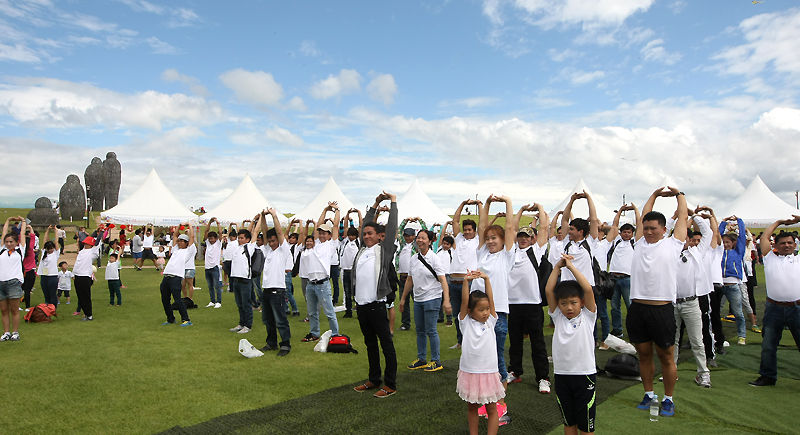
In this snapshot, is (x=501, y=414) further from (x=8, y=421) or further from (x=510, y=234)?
(x=8, y=421)

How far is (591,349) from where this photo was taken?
374cm

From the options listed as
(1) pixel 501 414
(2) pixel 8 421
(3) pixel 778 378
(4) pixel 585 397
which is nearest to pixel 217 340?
(2) pixel 8 421

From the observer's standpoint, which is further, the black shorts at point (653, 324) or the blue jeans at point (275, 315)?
the blue jeans at point (275, 315)

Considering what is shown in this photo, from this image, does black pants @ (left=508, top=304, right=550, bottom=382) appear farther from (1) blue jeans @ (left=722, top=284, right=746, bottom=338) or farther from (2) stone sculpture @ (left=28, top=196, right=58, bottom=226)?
(2) stone sculpture @ (left=28, top=196, right=58, bottom=226)

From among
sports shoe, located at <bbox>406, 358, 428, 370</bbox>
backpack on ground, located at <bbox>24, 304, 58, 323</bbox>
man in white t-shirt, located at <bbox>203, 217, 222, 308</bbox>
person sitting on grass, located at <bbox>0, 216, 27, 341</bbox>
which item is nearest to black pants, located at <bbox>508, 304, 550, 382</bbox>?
sports shoe, located at <bbox>406, 358, 428, 370</bbox>

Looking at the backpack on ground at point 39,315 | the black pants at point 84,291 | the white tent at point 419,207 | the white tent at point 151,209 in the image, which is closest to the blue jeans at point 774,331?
the black pants at point 84,291

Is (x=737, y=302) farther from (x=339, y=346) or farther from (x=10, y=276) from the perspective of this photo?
Result: (x=10, y=276)

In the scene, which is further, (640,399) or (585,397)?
(640,399)

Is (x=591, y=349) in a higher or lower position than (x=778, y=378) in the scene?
higher

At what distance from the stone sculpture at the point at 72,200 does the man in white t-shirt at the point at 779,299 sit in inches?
2213

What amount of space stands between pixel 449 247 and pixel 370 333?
4359 mm

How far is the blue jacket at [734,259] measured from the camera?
8.25 meters

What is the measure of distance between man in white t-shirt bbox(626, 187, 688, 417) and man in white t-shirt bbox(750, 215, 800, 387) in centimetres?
200

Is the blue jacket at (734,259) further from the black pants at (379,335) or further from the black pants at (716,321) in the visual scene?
the black pants at (379,335)
